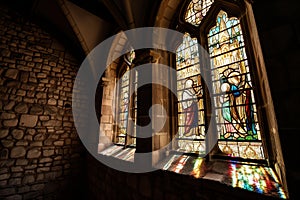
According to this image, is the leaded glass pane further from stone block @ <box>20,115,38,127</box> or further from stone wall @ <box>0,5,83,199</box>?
stone block @ <box>20,115,38,127</box>

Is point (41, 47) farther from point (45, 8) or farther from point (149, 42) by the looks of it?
point (149, 42)

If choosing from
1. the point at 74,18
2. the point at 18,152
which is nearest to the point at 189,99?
the point at 74,18

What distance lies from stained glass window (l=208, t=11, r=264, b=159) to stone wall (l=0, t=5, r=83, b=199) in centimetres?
343

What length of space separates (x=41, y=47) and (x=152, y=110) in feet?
11.3

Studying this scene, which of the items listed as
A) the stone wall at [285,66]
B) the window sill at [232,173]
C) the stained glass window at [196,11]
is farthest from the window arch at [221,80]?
the stone wall at [285,66]

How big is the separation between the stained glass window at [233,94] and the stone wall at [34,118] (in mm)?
3427

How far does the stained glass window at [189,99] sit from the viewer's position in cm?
191

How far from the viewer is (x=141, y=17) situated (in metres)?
2.44

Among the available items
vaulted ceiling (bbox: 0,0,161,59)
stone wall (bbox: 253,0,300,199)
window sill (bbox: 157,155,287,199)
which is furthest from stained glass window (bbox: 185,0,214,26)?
window sill (bbox: 157,155,287,199)

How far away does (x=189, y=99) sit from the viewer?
2072 mm

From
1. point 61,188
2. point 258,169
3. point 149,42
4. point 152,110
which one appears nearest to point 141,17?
point 149,42

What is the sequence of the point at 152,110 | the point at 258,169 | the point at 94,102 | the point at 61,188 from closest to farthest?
1. the point at 258,169
2. the point at 152,110
3. the point at 61,188
4. the point at 94,102

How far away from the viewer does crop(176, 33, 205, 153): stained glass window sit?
1.91m

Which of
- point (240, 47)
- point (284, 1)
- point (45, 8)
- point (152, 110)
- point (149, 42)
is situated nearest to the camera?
point (284, 1)
